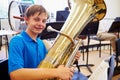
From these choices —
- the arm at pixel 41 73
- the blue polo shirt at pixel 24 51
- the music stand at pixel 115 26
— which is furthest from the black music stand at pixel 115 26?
the arm at pixel 41 73

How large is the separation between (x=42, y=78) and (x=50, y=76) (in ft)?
0.14

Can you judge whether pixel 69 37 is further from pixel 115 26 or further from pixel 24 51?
pixel 115 26

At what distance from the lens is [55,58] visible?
938mm

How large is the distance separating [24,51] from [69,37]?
30cm

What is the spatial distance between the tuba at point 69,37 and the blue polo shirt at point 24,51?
121 millimetres

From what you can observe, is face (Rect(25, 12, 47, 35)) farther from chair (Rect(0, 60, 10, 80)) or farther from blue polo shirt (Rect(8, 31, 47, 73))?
chair (Rect(0, 60, 10, 80))

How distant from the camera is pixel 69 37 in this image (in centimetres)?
93

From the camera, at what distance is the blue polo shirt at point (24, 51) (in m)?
1.00

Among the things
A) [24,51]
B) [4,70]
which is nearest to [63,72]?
[24,51]

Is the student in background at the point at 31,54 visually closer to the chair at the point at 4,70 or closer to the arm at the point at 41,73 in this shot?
the arm at the point at 41,73

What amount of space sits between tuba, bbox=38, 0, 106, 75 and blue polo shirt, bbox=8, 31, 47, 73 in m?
0.12

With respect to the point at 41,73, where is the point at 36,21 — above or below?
above

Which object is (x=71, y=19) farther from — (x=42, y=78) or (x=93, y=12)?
(x=42, y=78)

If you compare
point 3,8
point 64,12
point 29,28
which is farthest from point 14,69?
point 3,8
